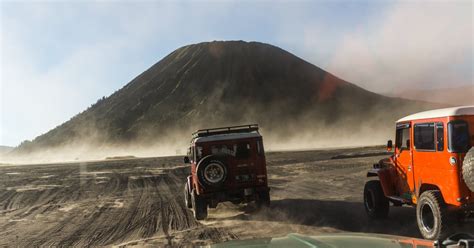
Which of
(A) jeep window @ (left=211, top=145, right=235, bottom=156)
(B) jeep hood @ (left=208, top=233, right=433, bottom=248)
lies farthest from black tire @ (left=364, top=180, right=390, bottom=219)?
(B) jeep hood @ (left=208, top=233, right=433, bottom=248)

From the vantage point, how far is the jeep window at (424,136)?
788cm

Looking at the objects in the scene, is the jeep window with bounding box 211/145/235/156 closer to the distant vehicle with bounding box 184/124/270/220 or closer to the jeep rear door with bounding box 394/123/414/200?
the distant vehicle with bounding box 184/124/270/220

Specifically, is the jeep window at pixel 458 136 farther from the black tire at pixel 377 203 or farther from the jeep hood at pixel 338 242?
the jeep hood at pixel 338 242

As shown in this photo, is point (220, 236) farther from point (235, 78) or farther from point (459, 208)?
point (235, 78)

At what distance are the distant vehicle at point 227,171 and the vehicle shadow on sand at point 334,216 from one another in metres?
0.70

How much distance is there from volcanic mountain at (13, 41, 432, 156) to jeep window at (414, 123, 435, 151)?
74.4m

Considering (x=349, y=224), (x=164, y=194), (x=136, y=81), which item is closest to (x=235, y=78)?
(x=136, y=81)

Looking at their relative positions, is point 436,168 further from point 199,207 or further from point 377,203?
point 199,207

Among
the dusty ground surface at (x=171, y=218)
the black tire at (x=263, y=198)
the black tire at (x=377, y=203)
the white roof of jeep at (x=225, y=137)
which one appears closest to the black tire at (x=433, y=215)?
the dusty ground surface at (x=171, y=218)

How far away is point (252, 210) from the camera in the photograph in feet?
42.4

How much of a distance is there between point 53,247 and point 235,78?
99.5m

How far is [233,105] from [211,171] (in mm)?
86041

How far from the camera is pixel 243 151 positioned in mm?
12055

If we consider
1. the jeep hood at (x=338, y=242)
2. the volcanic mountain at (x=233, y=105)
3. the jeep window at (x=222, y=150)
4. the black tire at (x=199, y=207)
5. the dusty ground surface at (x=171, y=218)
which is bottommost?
the dusty ground surface at (x=171, y=218)
